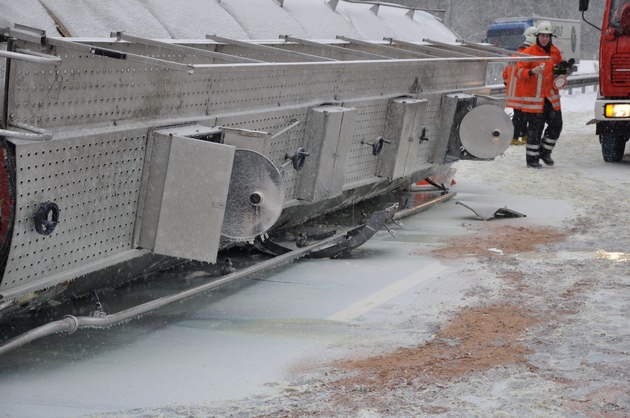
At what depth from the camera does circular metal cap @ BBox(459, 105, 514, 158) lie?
8.71 m

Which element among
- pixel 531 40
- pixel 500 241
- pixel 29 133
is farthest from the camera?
pixel 531 40

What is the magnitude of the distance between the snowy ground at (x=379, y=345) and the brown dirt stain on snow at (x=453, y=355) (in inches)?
0.4

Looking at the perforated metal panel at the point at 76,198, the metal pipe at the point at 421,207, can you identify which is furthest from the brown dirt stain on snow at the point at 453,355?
the metal pipe at the point at 421,207

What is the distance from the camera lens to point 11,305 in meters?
4.26

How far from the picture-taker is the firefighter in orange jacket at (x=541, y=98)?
459 inches

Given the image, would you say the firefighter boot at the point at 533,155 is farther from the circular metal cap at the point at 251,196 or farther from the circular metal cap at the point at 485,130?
the circular metal cap at the point at 251,196

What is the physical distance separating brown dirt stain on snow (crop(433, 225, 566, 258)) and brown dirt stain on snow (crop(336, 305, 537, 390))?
1674mm

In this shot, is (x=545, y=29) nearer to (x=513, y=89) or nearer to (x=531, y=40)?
(x=513, y=89)

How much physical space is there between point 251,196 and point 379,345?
1006 millimetres

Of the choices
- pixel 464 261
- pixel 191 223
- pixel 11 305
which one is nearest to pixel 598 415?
pixel 191 223

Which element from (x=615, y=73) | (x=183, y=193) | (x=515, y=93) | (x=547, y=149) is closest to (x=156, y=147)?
(x=183, y=193)

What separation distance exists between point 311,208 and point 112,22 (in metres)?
2.19

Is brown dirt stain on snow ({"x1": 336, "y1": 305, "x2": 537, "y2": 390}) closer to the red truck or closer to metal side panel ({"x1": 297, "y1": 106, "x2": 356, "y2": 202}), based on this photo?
metal side panel ({"x1": 297, "y1": 106, "x2": 356, "y2": 202})

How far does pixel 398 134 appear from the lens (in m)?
7.64
